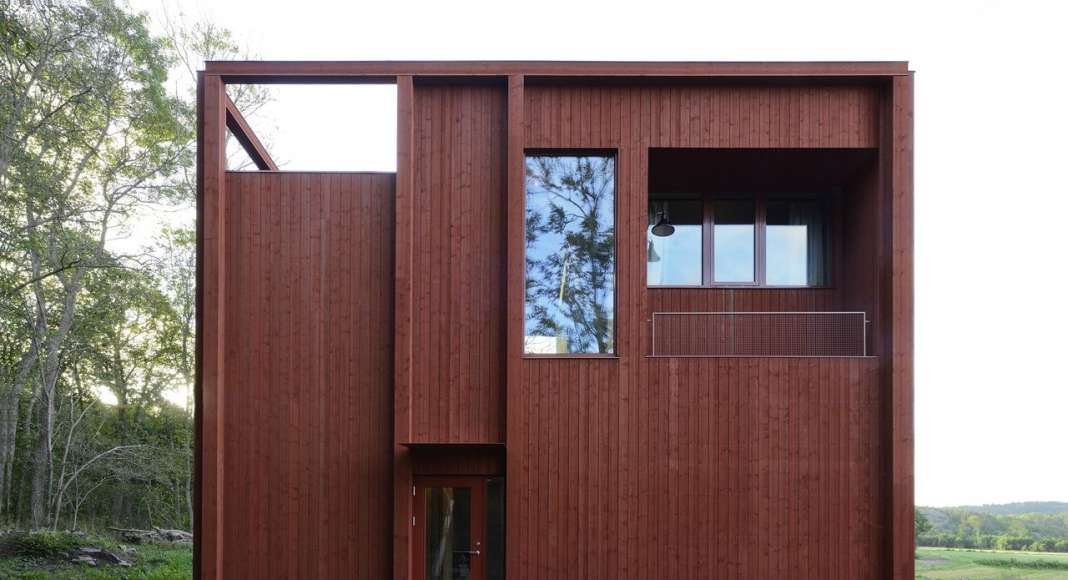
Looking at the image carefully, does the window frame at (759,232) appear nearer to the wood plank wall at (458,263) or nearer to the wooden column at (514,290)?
the wooden column at (514,290)

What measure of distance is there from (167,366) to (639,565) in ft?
45.1

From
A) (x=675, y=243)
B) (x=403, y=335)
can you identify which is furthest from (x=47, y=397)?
(x=675, y=243)

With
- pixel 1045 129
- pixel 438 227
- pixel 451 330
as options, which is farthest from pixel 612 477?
pixel 1045 129

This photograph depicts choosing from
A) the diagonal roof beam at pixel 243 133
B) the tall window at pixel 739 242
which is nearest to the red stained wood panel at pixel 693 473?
the tall window at pixel 739 242

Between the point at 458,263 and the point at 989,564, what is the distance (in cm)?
1373

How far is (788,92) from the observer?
870 centimetres

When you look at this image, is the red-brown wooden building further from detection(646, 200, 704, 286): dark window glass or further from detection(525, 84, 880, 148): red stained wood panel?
detection(646, 200, 704, 286): dark window glass

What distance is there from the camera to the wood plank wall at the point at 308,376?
8.37 m

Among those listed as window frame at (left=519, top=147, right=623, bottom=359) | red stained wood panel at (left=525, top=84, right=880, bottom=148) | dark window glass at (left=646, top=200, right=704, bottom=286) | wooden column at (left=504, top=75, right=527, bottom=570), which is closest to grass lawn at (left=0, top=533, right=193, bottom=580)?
wooden column at (left=504, top=75, right=527, bottom=570)

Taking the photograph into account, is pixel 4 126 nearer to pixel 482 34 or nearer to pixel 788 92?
pixel 482 34

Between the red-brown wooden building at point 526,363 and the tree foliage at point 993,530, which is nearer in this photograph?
the red-brown wooden building at point 526,363

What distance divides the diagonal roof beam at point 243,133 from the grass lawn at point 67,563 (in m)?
10.2

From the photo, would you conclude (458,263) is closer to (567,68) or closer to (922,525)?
(567,68)

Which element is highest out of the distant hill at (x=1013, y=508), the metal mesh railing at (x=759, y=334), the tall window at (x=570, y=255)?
the tall window at (x=570, y=255)
